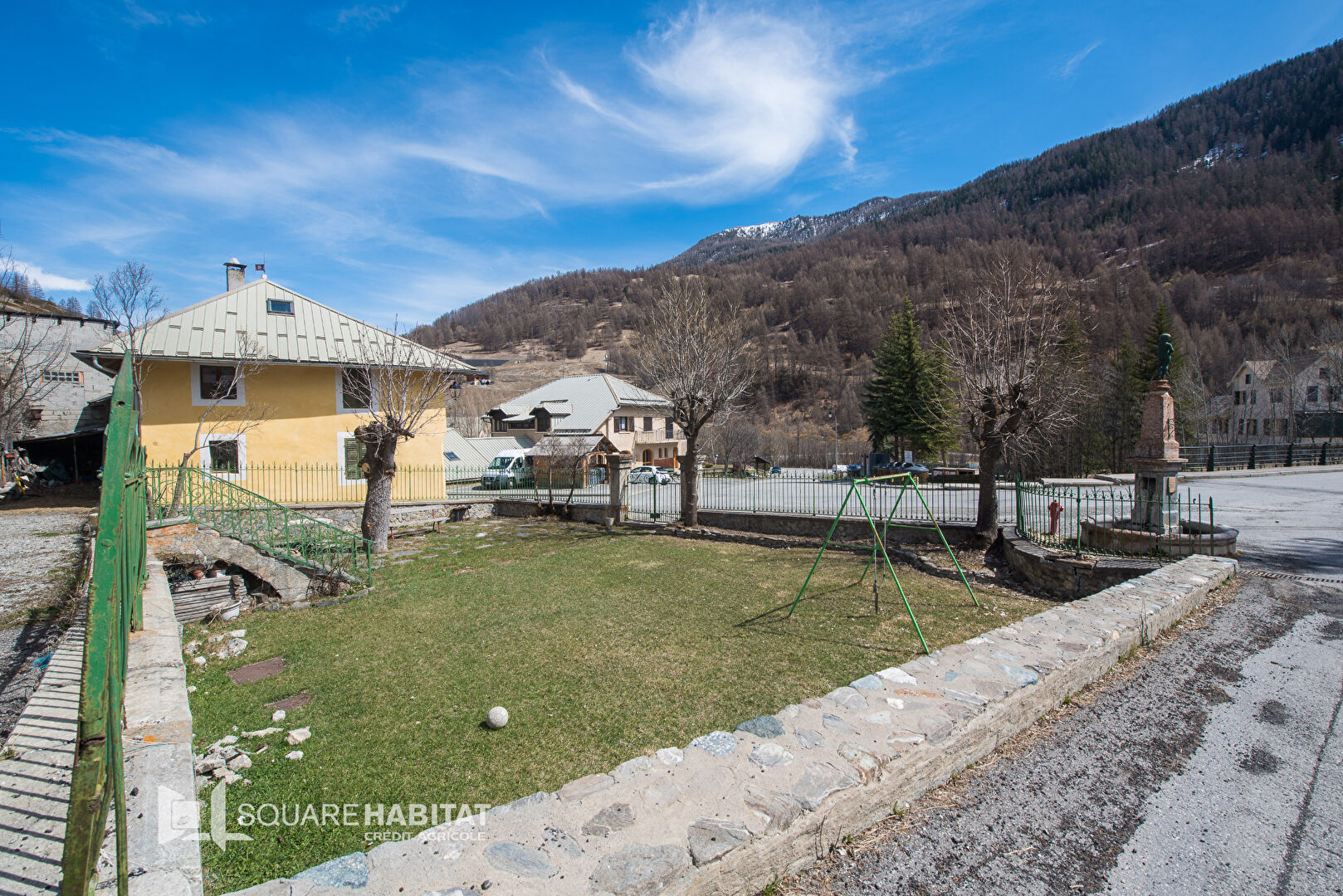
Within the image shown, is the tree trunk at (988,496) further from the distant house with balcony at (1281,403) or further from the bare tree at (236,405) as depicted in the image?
the distant house with balcony at (1281,403)

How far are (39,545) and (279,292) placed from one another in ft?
34.4

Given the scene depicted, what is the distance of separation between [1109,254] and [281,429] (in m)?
126

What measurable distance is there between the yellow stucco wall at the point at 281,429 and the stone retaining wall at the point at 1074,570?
16.2 m

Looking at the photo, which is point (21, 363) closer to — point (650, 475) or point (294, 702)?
point (294, 702)

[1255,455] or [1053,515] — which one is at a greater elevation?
[1255,455]

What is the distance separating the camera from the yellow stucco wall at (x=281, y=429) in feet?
53.7

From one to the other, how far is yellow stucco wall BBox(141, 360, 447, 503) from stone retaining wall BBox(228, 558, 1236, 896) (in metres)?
16.7

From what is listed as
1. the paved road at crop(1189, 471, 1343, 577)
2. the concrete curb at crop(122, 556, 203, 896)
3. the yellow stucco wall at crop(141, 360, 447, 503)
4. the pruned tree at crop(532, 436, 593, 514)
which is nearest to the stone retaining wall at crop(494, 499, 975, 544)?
the pruned tree at crop(532, 436, 593, 514)

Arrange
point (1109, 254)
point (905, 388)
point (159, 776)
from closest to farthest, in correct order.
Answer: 1. point (159, 776)
2. point (905, 388)
3. point (1109, 254)

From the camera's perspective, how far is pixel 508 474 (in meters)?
26.5

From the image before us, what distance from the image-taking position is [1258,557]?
981cm

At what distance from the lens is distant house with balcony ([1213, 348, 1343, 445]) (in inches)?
1564

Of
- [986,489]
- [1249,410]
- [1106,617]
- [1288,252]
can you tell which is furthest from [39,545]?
[1288,252]

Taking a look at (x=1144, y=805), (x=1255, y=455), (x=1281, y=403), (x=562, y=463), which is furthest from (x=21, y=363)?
(x=1281, y=403)
